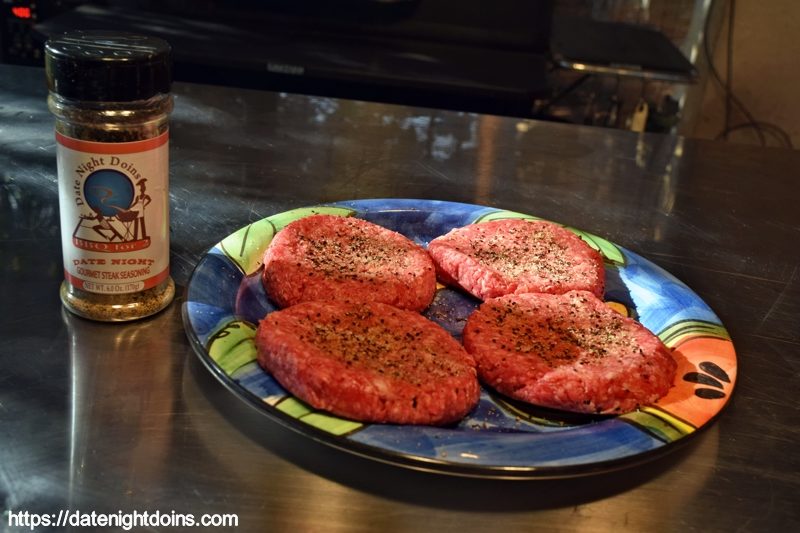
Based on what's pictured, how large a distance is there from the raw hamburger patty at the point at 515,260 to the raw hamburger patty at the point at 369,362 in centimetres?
19

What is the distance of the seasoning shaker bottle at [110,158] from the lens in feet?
2.86

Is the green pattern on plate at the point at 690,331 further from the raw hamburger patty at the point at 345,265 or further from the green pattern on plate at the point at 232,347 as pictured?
the green pattern on plate at the point at 232,347

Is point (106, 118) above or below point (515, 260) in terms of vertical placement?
above

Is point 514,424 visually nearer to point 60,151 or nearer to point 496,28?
point 60,151

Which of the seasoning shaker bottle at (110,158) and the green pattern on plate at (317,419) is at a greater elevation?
the seasoning shaker bottle at (110,158)

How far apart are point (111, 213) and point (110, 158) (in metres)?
0.06

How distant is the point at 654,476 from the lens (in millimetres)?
857

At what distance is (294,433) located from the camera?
86cm

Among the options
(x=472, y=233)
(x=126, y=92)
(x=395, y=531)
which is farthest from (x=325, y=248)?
(x=395, y=531)

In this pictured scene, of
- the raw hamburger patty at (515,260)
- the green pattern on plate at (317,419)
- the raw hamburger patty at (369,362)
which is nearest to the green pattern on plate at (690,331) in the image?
the raw hamburger patty at (515,260)

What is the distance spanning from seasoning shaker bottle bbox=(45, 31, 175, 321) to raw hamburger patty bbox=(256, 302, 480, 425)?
0.61 ft

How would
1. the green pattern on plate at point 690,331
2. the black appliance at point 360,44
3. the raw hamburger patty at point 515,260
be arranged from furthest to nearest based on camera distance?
the black appliance at point 360,44, the raw hamburger patty at point 515,260, the green pattern on plate at point 690,331

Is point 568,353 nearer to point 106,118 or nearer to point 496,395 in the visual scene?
point 496,395

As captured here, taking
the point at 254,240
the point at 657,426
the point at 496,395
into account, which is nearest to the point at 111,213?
the point at 254,240
